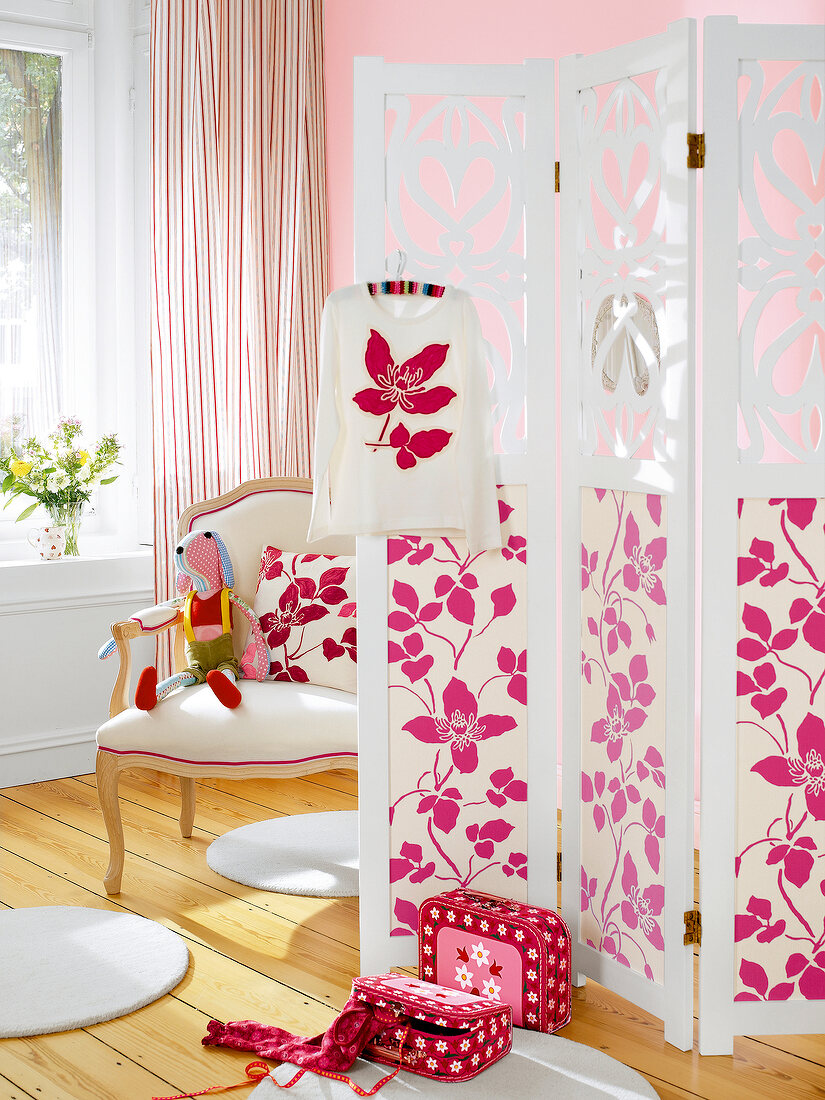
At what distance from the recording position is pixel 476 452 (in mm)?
2412

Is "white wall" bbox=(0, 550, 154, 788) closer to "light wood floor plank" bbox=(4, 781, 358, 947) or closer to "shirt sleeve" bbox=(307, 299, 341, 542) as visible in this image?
"light wood floor plank" bbox=(4, 781, 358, 947)

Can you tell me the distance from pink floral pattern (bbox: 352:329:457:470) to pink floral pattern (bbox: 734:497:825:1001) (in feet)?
2.14

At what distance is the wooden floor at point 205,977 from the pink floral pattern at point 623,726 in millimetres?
212

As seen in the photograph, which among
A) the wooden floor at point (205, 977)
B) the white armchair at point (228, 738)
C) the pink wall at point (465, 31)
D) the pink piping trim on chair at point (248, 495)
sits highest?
the pink wall at point (465, 31)

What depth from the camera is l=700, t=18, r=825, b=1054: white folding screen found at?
2158 millimetres

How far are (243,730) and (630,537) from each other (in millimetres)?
1202

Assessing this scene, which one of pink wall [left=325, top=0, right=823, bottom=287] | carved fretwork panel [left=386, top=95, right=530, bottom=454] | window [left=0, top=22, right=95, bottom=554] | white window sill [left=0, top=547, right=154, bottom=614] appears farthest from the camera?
window [left=0, top=22, right=95, bottom=554]

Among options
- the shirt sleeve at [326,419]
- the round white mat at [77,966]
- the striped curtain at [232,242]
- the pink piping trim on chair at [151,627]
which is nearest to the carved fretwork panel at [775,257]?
the shirt sleeve at [326,419]

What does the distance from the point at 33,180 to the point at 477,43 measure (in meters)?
1.72

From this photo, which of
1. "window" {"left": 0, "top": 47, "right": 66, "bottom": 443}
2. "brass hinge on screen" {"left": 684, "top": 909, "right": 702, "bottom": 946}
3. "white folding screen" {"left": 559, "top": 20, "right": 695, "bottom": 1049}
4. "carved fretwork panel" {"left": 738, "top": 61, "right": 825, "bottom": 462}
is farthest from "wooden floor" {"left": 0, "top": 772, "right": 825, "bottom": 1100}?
"window" {"left": 0, "top": 47, "right": 66, "bottom": 443}

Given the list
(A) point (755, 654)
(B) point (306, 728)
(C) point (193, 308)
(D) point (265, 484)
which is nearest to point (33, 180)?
(C) point (193, 308)

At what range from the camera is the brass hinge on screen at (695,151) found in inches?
84.7

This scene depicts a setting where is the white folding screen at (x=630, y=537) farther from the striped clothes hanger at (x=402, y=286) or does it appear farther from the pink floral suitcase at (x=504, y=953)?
the striped clothes hanger at (x=402, y=286)

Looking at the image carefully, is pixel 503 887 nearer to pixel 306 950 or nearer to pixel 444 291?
pixel 306 950
